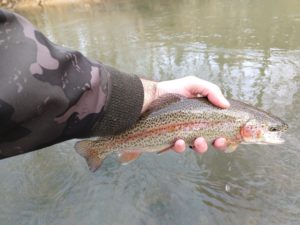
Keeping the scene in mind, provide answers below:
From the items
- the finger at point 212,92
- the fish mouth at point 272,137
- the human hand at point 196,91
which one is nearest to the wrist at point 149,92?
the human hand at point 196,91

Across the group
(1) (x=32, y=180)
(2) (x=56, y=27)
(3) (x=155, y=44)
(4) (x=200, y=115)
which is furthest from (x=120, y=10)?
(4) (x=200, y=115)

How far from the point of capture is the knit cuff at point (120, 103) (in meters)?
2.32

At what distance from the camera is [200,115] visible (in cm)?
299

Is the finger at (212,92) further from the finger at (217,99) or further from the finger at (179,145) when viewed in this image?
the finger at (179,145)

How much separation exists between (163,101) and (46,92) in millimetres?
1215

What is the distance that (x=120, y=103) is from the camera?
2361 millimetres

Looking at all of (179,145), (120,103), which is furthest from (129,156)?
(120,103)

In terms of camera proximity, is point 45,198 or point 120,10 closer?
point 45,198

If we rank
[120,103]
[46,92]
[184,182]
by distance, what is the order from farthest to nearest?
[184,182] < [120,103] < [46,92]

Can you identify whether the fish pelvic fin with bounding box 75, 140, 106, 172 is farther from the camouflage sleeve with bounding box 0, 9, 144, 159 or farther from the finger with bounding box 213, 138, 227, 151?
the finger with bounding box 213, 138, 227, 151

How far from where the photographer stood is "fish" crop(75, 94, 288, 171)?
2970mm

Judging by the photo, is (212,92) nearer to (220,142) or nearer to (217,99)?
(217,99)

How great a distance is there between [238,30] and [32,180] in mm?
7766

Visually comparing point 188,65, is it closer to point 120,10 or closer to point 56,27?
point 56,27
